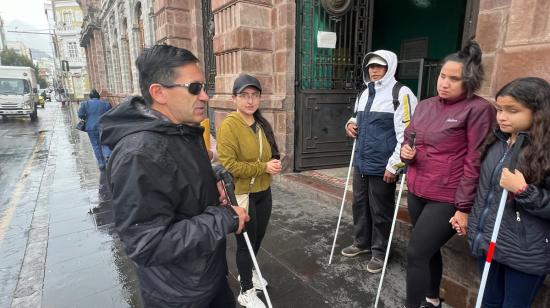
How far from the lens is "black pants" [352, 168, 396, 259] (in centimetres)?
303

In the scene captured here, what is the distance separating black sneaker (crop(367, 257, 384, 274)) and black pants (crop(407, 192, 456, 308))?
770 millimetres

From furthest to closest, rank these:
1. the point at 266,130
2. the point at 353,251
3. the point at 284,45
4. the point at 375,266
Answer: the point at 284,45 < the point at 353,251 < the point at 375,266 < the point at 266,130

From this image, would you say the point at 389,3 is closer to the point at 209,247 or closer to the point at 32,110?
the point at 209,247

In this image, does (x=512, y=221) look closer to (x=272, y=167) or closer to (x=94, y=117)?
(x=272, y=167)

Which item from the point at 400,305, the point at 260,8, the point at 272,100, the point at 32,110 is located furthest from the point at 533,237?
the point at 32,110

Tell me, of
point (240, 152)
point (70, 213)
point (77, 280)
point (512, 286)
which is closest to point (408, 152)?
point (512, 286)

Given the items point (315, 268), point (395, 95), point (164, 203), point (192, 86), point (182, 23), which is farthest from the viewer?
point (182, 23)

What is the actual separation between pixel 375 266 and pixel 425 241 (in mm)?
1065

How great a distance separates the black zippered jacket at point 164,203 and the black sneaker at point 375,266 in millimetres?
2011

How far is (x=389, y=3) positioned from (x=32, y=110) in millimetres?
23539

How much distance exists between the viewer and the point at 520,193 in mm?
1560

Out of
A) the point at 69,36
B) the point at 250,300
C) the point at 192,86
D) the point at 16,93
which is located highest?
the point at 69,36

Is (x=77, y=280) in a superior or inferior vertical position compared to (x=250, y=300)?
inferior

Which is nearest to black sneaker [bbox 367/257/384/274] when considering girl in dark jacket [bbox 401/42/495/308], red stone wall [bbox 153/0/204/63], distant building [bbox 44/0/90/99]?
girl in dark jacket [bbox 401/42/495/308]
